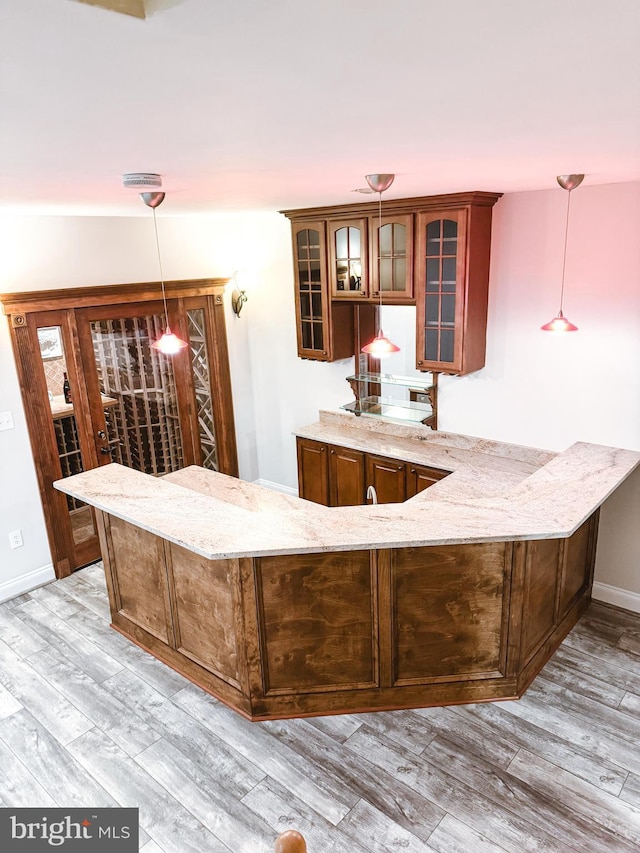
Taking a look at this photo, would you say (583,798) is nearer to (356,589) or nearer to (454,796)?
(454,796)

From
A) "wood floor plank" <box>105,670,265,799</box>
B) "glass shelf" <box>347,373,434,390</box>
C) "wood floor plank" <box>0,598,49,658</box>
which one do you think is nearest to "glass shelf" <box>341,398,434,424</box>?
"glass shelf" <box>347,373,434,390</box>

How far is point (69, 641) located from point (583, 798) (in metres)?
2.98

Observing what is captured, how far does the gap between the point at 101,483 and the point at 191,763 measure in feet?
5.11

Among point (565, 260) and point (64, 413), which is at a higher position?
point (565, 260)

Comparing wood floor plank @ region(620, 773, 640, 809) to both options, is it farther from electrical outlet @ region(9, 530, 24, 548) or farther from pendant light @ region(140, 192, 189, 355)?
electrical outlet @ region(9, 530, 24, 548)

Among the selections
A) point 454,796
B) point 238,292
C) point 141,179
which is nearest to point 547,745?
point 454,796

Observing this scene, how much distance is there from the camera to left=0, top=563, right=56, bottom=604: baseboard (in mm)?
4223

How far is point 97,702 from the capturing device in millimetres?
3174

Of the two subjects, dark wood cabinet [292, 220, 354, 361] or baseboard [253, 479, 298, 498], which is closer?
dark wood cabinet [292, 220, 354, 361]

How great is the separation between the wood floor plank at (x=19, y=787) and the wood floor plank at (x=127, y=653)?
2.36ft

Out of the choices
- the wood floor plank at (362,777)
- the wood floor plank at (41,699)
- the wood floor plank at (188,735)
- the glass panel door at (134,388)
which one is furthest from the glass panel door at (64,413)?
the wood floor plank at (362,777)

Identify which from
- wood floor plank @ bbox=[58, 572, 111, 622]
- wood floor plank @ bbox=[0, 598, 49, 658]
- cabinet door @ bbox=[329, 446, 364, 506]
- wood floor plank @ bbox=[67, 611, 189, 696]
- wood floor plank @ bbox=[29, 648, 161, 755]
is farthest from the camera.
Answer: cabinet door @ bbox=[329, 446, 364, 506]

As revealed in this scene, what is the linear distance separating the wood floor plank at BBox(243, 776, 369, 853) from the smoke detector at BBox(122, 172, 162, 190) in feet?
8.62

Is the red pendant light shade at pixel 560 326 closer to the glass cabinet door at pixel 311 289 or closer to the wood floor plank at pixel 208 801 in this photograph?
the glass cabinet door at pixel 311 289
